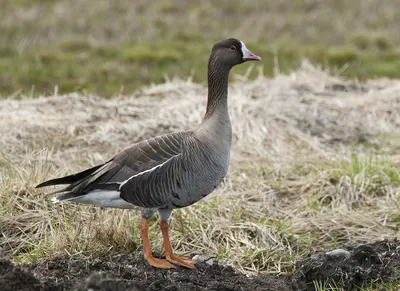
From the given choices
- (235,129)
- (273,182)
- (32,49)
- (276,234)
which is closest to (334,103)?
(235,129)

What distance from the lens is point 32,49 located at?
44.4 ft

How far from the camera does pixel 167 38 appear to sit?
15148 mm

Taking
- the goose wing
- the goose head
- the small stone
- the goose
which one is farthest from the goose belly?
the goose head

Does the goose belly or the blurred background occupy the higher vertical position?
the blurred background

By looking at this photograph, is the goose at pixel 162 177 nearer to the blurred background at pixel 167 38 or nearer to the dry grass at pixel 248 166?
the dry grass at pixel 248 166

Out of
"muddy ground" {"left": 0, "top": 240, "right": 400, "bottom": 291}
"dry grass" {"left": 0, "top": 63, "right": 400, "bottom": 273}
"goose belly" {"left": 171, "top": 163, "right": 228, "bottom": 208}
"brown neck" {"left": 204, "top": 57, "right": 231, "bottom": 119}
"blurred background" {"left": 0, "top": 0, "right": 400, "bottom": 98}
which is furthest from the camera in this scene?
"blurred background" {"left": 0, "top": 0, "right": 400, "bottom": 98}

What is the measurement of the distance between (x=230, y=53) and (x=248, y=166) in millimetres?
2384

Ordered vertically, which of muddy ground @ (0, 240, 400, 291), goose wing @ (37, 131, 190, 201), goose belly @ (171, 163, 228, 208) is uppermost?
goose wing @ (37, 131, 190, 201)

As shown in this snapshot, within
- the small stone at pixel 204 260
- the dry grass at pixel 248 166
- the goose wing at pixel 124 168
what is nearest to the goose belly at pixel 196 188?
the goose wing at pixel 124 168

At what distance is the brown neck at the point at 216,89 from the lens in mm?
5289

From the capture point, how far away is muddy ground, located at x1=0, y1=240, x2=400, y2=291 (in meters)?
4.59

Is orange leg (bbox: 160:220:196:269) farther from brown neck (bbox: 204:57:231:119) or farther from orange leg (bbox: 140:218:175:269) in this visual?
brown neck (bbox: 204:57:231:119)

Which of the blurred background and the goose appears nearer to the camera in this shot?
the goose

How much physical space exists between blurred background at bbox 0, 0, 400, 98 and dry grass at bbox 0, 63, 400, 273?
135cm
